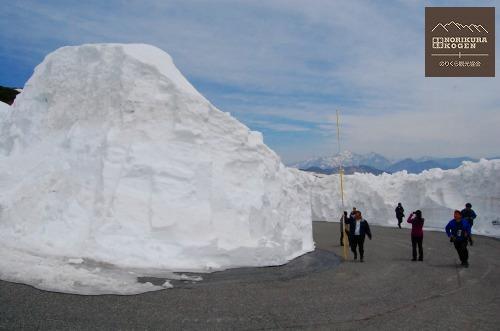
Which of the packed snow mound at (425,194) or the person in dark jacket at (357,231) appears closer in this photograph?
the person in dark jacket at (357,231)

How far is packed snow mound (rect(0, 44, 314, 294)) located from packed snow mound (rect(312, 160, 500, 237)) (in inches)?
581

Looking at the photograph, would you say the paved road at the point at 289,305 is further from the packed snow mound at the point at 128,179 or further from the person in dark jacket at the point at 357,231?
the person in dark jacket at the point at 357,231

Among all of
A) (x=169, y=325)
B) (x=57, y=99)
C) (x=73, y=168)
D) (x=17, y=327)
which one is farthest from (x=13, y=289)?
(x=57, y=99)

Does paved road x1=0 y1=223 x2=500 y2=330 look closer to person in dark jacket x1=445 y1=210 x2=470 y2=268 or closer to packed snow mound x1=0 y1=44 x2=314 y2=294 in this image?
packed snow mound x1=0 y1=44 x2=314 y2=294

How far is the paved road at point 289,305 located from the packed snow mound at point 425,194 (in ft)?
49.9

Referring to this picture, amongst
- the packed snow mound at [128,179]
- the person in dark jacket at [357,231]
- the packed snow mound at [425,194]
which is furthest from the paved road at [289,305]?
the packed snow mound at [425,194]

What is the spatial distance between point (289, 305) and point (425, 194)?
24539mm

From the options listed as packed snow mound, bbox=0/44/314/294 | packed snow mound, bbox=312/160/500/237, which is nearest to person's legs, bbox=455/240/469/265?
packed snow mound, bbox=0/44/314/294

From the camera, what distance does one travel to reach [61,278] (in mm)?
8664

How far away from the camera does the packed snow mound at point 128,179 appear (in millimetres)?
10766

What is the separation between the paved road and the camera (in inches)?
266

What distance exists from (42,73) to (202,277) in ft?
32.1

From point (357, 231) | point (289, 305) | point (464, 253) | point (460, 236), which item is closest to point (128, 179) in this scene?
point (289, 305)

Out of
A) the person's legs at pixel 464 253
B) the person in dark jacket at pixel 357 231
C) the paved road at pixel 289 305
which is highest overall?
the person in dark jacket at pixel 357 231
